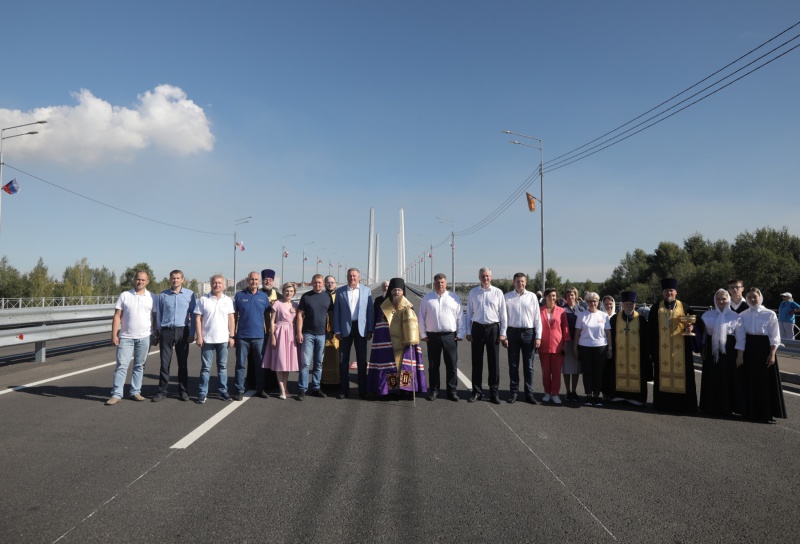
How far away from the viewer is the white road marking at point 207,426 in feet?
18.1

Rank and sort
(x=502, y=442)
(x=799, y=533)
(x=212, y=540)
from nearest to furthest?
(x=212, y=540) → (x=799, y=533) → (x=502, y=442)

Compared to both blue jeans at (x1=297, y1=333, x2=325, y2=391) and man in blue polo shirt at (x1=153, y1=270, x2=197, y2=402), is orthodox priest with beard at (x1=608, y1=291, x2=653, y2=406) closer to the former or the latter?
blue jeans at (x1=297, y1=333, x2=325, y2=391)

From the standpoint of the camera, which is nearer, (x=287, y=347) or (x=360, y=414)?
(x=360, y=414)

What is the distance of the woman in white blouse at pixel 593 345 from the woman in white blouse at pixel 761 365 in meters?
1.79

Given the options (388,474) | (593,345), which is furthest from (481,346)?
(388,474)

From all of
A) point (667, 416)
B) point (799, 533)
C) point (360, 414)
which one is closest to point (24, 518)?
point (360, 414)

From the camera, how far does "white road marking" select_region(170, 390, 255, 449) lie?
5523 millimetres

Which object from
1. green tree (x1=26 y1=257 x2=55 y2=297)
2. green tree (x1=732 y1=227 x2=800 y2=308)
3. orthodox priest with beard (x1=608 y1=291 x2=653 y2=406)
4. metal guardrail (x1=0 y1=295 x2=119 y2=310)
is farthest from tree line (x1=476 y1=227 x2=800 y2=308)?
green tree (x1=26 y1=257 x2=55 y2=297)

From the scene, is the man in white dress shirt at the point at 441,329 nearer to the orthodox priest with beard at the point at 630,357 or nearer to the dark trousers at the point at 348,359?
the dark trousers at the point at 348,359

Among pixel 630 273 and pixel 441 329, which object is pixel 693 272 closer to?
pixel 630 273

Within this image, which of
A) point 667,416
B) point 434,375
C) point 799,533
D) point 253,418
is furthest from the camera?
point 434,375

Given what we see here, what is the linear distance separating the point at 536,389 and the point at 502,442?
3.56 m

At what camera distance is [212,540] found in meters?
3.40

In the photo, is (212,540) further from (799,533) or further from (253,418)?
A: (799,533)
